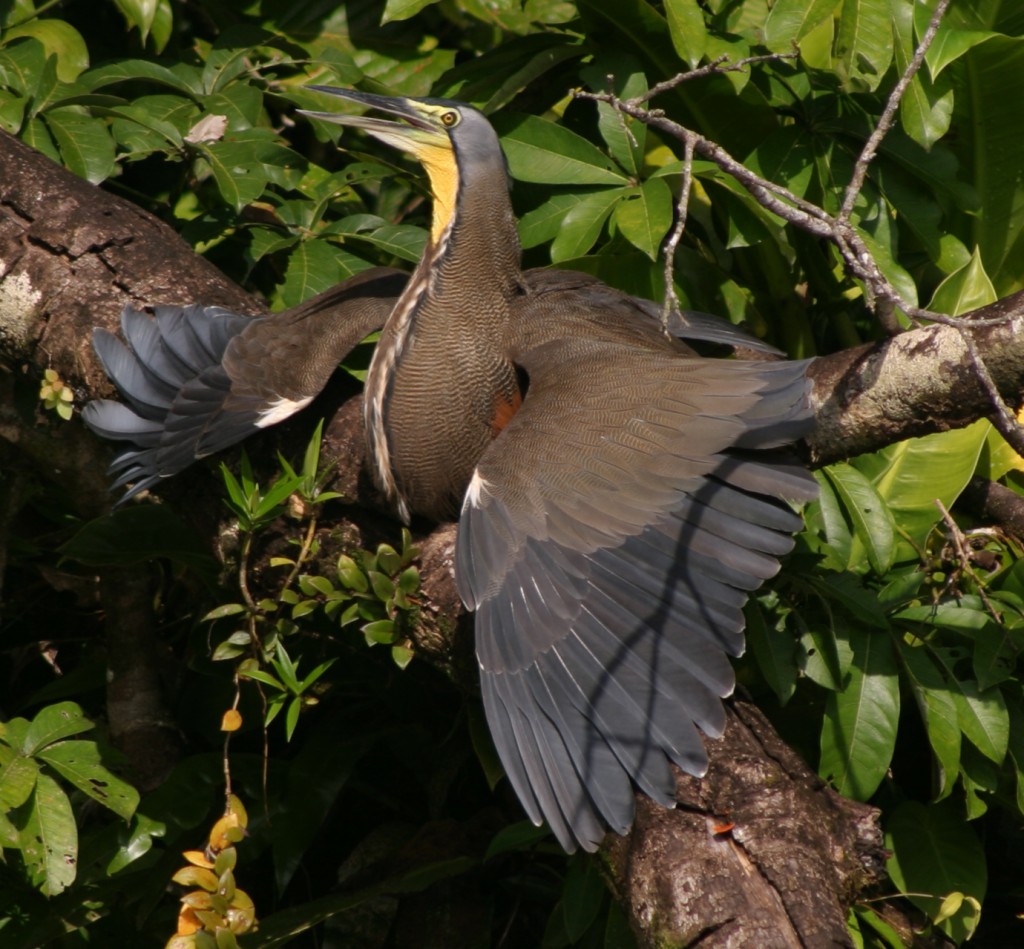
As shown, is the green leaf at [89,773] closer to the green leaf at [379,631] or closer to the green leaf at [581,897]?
the green leaf at [379,631]

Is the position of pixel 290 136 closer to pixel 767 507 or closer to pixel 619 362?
Result: pixel 619 362

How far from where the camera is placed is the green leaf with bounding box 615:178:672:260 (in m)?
2.52

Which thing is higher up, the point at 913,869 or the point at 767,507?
the point at 767,507

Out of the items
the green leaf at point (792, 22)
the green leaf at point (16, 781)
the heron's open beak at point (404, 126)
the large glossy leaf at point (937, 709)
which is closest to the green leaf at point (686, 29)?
the green leaf at point (792, 22)

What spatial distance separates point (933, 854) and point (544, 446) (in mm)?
1142

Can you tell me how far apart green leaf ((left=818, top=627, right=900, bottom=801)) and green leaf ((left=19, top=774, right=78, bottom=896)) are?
1.33 metres

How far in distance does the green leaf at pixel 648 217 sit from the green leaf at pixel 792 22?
37cm

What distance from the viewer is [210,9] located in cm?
343

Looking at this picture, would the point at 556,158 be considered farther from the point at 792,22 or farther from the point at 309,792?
the point at 309,792

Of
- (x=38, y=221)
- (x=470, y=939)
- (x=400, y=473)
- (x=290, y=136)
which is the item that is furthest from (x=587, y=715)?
(x=290, y=136)

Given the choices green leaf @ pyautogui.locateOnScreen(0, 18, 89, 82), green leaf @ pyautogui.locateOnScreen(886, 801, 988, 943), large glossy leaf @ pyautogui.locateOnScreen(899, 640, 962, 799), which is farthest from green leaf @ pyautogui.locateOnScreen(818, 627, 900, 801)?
green leaf @ pyautogui.locateOnScreen(0, 18, 89, 82)

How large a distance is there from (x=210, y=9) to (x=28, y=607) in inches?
64.9

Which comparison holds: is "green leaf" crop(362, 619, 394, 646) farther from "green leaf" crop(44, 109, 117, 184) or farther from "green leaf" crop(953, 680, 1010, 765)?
"green leaf" crop(44, 109, 117, 184)

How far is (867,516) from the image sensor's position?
2.51 m
